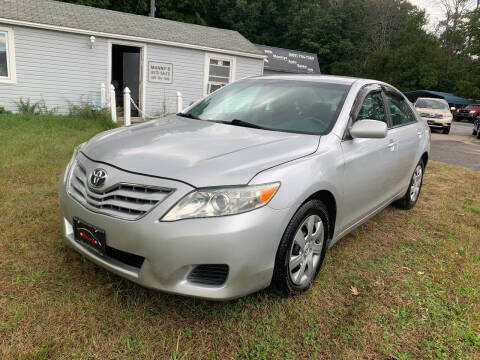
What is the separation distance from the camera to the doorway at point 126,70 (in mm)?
15414

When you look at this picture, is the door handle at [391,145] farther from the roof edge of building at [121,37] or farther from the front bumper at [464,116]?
the front bumper at [464,116]

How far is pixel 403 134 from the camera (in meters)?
4.15

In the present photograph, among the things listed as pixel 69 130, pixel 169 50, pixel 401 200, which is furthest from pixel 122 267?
pixel 169 50

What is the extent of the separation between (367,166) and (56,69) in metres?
11.1

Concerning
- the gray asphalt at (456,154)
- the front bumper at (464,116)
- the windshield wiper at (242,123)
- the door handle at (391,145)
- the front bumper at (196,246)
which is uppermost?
the windshield wiper at (242,123)

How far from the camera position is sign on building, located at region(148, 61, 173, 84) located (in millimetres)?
13148

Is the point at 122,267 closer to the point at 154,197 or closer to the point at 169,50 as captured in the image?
the point at 154,197

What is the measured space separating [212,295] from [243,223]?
0.45 m

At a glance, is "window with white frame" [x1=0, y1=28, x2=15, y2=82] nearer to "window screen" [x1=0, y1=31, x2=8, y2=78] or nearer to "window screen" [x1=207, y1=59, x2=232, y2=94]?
"window screen" [x1=0, y1=31, x2=8, y2=78]

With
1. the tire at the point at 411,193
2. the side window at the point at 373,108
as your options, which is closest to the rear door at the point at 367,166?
the side window at the point at 373,108

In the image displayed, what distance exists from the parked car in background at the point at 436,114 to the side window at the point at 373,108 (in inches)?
577

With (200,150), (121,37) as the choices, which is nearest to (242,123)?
(200,150)

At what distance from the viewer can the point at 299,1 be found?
4438 centimetres

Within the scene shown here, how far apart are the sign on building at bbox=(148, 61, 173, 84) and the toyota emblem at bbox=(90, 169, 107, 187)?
1150 centimetres
